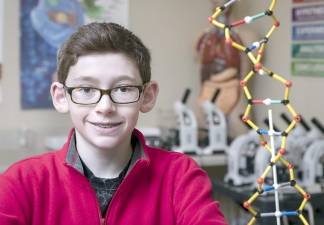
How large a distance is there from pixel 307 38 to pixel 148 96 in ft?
6.58

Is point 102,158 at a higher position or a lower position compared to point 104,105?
lower

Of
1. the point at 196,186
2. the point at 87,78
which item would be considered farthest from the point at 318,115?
the point at 87,78

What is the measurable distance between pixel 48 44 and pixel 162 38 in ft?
2.31

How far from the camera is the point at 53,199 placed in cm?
100

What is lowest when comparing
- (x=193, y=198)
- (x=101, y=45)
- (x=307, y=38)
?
(x=193, y=198)

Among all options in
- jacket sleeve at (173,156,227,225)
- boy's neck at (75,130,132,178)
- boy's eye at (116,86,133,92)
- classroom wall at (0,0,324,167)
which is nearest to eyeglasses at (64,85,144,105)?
boy's eye at (116,86,133,92)

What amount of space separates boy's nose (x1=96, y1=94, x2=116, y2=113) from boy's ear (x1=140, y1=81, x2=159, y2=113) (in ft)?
0.33

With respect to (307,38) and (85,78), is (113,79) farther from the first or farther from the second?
(307,38)

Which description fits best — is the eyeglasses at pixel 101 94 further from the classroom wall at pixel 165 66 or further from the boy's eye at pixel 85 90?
the classroom wall at pixel 165 66

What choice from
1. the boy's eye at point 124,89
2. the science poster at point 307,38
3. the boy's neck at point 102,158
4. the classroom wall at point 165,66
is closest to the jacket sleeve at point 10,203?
the boy's neck at point 102,158

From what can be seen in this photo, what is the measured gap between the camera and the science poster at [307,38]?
2748 mm

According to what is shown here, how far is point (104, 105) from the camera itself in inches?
35.7

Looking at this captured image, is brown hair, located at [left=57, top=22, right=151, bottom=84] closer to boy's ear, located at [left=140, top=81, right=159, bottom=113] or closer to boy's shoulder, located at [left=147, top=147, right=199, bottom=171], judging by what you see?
boy's ear, located at [left=140, top=81, right=159, bottom=113]

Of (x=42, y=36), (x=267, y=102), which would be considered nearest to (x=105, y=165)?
(x=267, y=102)
